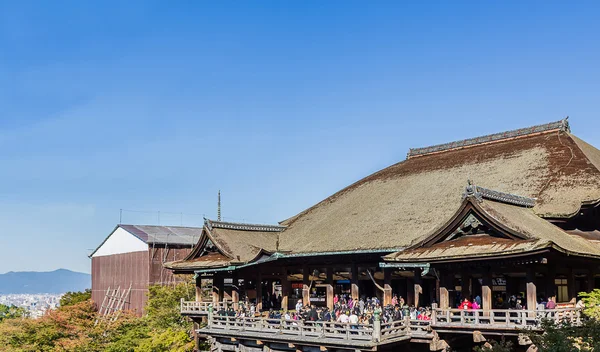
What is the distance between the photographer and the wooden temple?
26.2m

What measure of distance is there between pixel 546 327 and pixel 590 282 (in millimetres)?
10760

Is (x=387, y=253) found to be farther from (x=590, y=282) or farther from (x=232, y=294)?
(x=232, y=294)

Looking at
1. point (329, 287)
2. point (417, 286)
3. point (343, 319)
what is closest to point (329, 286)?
point (329, 287)

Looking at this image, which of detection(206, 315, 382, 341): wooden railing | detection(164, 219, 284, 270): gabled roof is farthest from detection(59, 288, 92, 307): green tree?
detection(206, 315, 382, 341): wooden railing

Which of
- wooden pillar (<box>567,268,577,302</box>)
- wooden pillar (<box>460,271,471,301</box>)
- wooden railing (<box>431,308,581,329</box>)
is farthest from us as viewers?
wooden pillar (<box>460,271,471,301</box>)

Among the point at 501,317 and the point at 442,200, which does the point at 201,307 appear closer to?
the point at 442,200

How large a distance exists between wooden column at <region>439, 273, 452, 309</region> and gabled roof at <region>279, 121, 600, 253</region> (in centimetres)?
214

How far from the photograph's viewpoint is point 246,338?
3241 cm

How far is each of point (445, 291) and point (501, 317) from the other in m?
3.40

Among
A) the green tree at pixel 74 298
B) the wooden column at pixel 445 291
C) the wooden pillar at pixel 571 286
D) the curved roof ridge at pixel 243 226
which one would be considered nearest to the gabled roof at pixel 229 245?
the curved roof ridge at pixel 243 226

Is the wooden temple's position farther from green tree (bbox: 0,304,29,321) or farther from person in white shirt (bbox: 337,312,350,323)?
green tree (bbox: 0,304,29,321)

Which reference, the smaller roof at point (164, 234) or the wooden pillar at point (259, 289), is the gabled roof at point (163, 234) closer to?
the smaller roof at point (164, 234)

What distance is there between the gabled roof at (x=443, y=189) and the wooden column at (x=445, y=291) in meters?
2.14

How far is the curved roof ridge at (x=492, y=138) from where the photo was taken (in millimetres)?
37469
